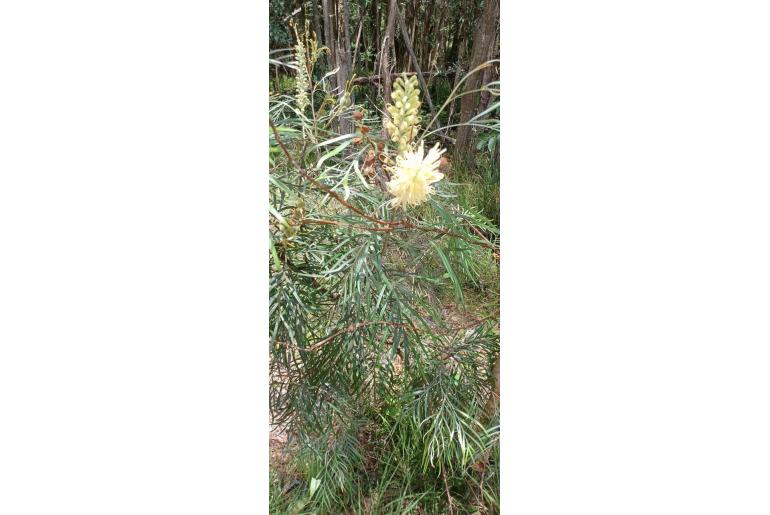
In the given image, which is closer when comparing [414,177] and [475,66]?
[414,177]

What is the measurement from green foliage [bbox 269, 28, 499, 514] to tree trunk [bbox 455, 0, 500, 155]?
6 centimetres

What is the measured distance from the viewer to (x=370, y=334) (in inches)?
33.9

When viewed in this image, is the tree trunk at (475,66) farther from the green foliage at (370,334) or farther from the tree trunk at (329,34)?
the tree trunk at (329,34)

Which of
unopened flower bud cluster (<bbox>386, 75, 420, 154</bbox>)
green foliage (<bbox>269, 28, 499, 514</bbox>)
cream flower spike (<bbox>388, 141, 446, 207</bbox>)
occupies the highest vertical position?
unopened flower bud cluster (<bbox>386, 75, 420, 154</bbox>)

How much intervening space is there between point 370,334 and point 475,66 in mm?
435

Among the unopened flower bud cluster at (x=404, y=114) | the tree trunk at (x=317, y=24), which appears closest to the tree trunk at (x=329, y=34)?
the tree trunk at (x=317, y=24)

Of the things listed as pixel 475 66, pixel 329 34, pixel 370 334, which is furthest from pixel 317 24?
pixel 370 334

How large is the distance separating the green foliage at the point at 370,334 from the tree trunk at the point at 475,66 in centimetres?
6

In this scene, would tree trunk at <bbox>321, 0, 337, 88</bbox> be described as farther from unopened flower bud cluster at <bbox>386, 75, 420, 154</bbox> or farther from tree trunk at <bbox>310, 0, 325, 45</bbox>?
unopened flower bud cluster at <bbox>386, 75, 420, 154</bbox>

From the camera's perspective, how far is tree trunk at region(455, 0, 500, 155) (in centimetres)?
77

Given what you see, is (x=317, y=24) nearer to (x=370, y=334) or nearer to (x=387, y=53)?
(x=387, y=53)

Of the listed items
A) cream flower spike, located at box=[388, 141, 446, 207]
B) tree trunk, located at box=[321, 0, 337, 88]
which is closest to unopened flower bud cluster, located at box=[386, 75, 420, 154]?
cream flower spike, located at box=[388, 141, 446, 207]
